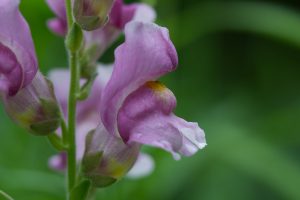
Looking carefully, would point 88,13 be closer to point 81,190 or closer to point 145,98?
point 145,98

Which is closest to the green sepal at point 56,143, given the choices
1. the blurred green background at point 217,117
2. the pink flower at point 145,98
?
the pink flower at point 145,98

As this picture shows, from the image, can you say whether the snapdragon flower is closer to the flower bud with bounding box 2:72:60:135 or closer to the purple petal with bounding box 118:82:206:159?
the flower bud with bounding box 2:72:60:135

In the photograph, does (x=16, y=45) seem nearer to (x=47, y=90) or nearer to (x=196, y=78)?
(x=47, y=90)

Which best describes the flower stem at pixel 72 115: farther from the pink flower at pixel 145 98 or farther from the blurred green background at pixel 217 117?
the blurred green background at pixel 217 117

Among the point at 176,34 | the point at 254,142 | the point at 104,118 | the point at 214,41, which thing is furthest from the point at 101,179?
the point at 214,41

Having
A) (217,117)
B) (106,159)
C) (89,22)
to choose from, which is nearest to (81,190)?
(106,159)

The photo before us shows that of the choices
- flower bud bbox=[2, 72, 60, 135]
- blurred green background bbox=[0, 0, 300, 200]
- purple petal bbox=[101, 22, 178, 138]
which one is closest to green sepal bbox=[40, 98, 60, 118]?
flower bud bbox=[2, 72, 60, 135]
